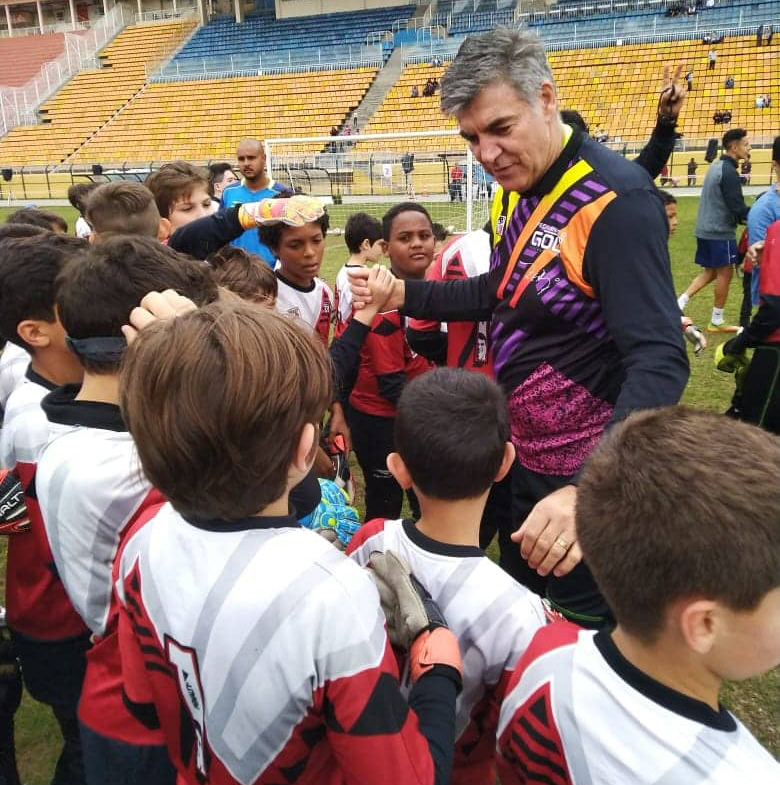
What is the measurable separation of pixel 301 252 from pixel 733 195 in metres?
6.23

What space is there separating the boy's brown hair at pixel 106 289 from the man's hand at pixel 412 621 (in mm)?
877

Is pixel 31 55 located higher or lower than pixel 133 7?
lower

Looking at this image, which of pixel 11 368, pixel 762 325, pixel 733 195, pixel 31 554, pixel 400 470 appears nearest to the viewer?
pixel 400 470

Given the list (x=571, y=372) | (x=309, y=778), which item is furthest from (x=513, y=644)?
(x=571, y=372)

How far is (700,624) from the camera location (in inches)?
42.3

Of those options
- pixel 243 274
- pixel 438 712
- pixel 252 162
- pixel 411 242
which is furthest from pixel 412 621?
pixel 252 162

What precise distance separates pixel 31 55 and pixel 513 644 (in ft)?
160

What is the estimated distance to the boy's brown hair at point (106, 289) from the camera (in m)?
1.73

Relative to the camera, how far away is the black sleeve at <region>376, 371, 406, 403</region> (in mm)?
3463

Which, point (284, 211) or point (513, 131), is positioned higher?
point (513, 131)

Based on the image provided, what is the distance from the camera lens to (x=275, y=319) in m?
1.20

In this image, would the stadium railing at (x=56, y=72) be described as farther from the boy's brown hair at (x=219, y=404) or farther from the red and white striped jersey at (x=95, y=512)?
the boy's brown hair at (x=219, y=404)

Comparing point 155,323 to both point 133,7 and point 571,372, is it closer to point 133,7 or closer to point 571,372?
point 571,372

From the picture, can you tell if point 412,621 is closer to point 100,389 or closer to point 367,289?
point 100,389
